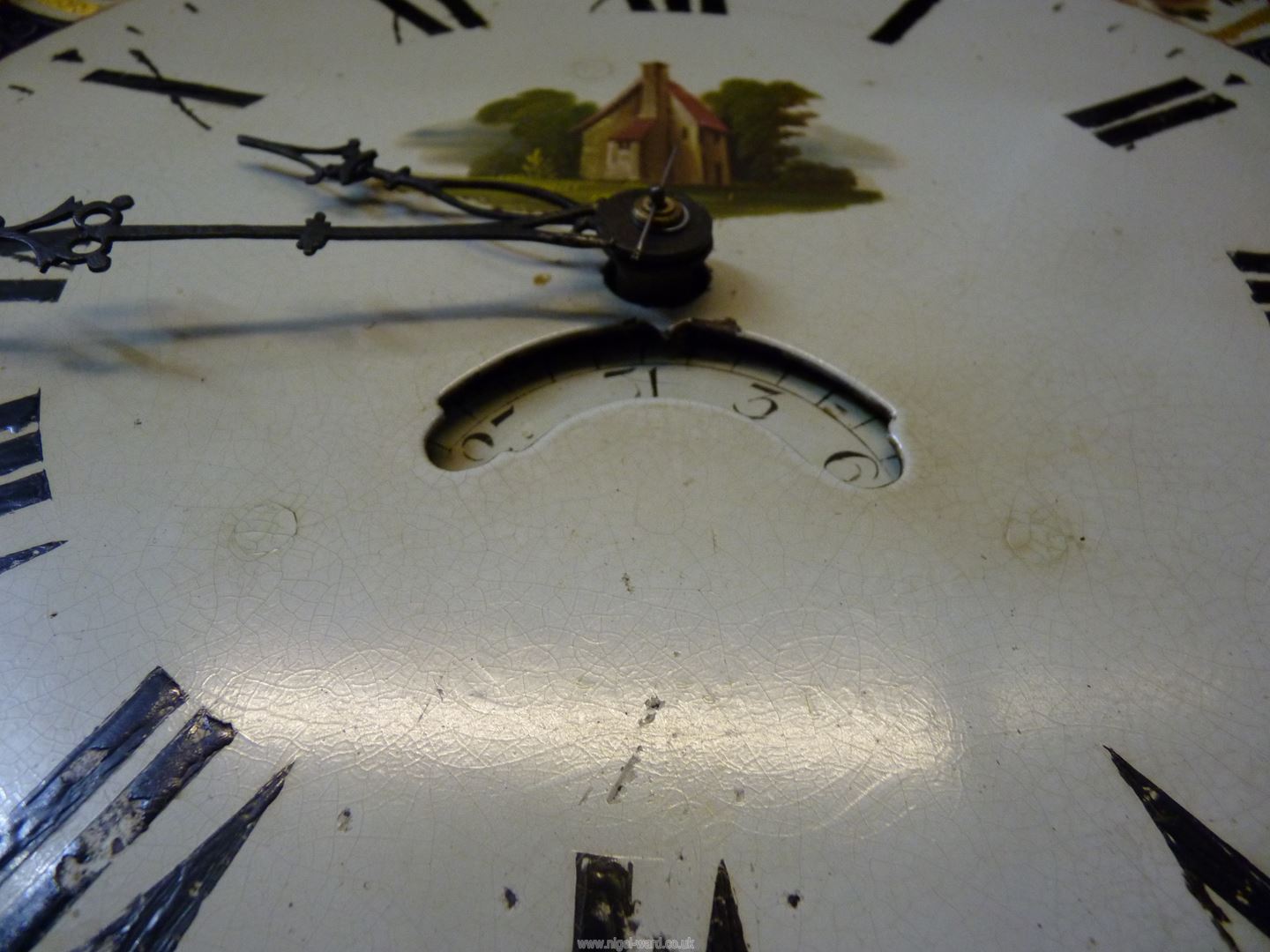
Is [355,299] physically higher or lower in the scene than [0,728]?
higher

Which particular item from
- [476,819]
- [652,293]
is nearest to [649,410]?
[652,293]

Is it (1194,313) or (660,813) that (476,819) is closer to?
(660,813)

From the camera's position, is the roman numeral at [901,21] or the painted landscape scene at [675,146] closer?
the painted landscape scene at [675,146]

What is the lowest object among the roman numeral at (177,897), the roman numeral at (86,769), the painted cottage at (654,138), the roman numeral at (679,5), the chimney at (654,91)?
the roman numeral at (177,897)

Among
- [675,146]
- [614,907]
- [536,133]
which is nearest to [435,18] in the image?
[536,133]

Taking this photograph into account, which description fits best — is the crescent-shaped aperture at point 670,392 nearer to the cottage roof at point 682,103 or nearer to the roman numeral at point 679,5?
the cottage roof at point 682,103

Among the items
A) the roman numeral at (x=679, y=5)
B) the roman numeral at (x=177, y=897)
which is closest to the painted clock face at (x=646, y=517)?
the roman numeral at (x=177, y=897)
